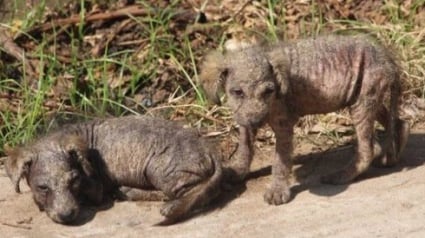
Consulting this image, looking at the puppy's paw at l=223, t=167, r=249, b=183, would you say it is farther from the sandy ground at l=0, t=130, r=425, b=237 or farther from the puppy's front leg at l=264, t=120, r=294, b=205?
the puppy's front leg at l=264, t=120, r=294, b=205

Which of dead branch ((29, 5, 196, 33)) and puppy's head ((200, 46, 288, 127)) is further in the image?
dead branch ((29, 5, 196, 33))

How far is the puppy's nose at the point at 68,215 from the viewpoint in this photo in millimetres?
6828

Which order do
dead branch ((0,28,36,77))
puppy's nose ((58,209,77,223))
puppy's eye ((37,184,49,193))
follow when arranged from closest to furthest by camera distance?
puppy's nose ((58,209,77,223)) → puppy's eye ((37,184,49,193)) → dead branch ((0,28,36,77))

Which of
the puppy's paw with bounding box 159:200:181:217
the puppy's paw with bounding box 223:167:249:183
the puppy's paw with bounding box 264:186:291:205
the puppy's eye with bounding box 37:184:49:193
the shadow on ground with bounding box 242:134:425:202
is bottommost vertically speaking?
the shadow on ground with bounding box 242:134:425:202

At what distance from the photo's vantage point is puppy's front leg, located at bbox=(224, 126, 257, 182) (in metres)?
7.42

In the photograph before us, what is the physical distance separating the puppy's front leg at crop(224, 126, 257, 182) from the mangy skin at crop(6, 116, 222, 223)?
30 centimetres

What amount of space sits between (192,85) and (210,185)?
206 centimetres

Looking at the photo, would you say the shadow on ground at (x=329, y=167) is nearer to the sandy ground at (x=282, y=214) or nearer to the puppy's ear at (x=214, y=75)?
the sandy ground at (x=282, y=214)

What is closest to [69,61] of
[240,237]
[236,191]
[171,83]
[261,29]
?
[171,83]

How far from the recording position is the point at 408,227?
6559 mm

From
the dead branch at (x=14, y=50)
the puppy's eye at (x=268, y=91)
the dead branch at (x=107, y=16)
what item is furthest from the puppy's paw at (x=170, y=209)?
the dead branch at (x=107, y=16)

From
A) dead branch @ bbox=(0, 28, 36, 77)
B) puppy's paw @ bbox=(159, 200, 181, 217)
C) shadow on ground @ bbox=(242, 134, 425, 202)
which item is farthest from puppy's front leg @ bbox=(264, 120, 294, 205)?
dead branch @ bbox=(0, 28, 36, 77)

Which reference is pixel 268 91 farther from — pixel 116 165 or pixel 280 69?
pixel 116 165

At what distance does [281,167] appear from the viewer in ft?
23.2
